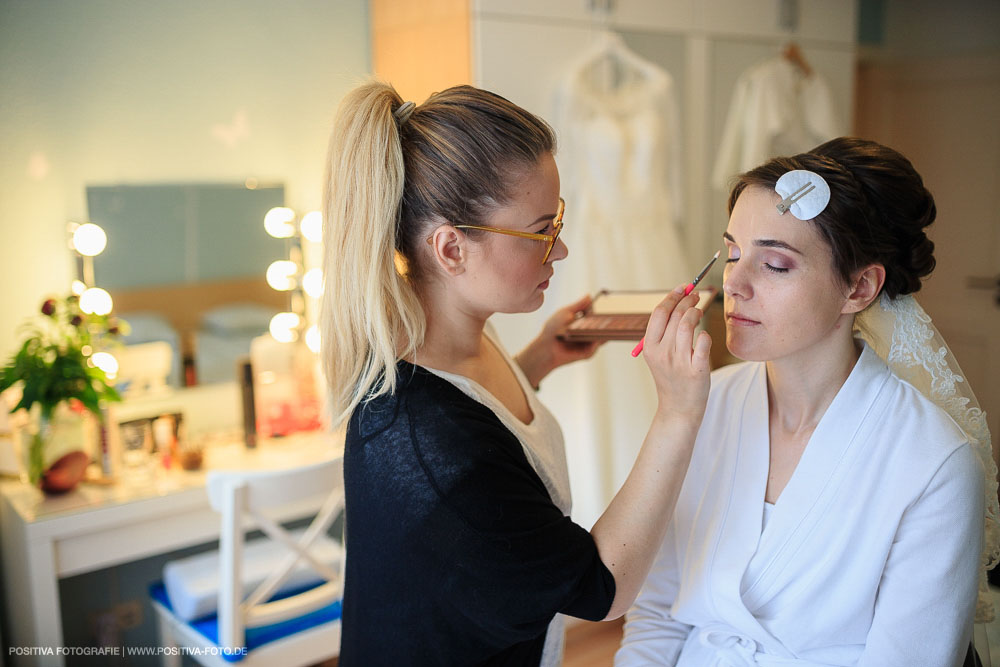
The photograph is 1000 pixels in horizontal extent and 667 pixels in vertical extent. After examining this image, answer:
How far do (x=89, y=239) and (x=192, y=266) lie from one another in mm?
293

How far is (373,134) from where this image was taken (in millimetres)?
1053

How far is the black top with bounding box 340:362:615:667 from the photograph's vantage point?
3.18ft

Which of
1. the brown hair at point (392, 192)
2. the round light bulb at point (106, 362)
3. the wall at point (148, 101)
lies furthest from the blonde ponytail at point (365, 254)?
the round light bulb at point (106, 362)

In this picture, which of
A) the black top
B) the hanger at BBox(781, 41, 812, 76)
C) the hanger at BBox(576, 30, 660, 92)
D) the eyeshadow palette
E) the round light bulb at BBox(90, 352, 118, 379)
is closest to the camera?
the black top

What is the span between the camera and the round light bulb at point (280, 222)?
2.60m

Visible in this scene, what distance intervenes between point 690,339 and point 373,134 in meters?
0.47

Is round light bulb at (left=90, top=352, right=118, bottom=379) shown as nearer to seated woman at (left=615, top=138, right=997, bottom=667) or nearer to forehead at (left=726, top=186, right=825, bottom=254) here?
seated woman at (left=615, top=138, right=997, bottom=667)

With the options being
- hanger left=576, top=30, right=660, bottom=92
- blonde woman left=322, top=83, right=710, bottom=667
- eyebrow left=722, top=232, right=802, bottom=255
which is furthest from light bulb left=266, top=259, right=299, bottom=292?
eyebrow left=722, top=232, right=802, bottom=255

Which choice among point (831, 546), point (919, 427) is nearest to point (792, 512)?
point (831, 546)

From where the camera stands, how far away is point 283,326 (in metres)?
2.64

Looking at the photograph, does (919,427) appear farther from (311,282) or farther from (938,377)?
(311,282)

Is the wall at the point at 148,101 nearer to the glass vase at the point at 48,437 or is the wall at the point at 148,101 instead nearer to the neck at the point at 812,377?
the glass vase at the point at 48,437

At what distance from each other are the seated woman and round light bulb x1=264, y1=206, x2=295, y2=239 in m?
1.71

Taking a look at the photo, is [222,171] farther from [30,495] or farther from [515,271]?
[515,271]
